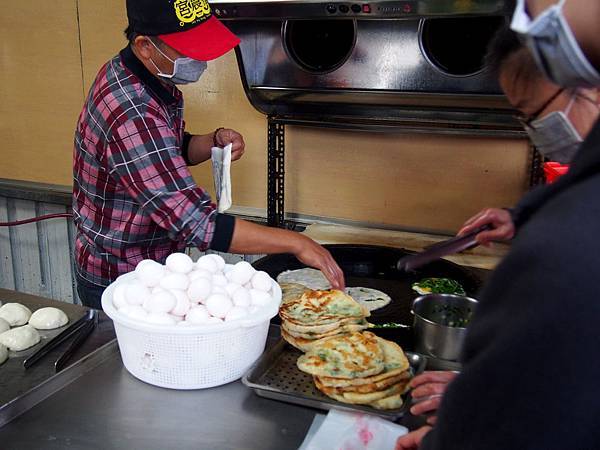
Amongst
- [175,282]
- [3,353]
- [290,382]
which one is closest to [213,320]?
[175,282]

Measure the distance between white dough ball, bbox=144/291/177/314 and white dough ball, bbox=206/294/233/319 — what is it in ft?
0.29

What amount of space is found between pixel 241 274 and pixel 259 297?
4.1 inches

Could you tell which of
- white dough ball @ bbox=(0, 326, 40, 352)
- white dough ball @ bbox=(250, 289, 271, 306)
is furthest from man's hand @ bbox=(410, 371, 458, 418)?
white dough ball @ bbox=(0, 326, 40, 352)

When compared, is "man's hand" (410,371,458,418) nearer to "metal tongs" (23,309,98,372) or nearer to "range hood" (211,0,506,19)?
"metal tongs" (23,309,98,372)

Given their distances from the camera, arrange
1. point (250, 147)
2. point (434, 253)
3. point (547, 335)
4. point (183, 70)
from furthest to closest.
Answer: point (250, 147)
point (183, 70)
point (434, 253)
point (547, 335)

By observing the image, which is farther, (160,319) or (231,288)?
(231,288)

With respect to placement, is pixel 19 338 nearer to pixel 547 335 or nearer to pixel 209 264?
pixel 209 264

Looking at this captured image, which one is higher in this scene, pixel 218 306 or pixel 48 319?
pixel 218 306

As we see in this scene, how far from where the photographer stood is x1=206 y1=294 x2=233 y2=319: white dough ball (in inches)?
55.5

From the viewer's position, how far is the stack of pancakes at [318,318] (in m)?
1.58

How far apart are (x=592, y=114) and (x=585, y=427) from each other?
2.35 feet

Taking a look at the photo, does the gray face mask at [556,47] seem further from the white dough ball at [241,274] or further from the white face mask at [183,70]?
the white face mask at [183,70]

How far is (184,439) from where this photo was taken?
1254 mm

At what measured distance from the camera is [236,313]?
1420 millimetres
